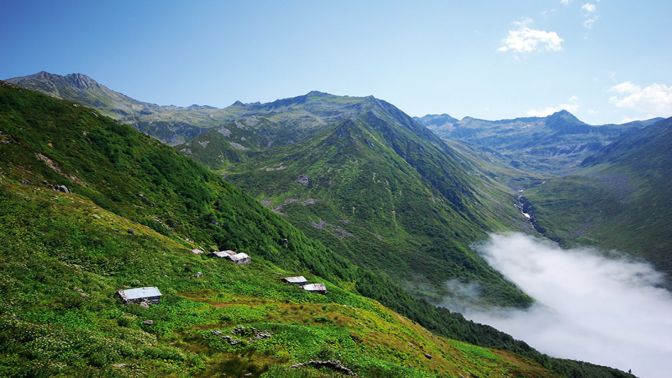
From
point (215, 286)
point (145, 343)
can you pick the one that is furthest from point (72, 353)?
point (215, 286)

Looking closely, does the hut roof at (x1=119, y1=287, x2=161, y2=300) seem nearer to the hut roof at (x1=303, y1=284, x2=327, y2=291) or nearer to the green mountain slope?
the green mountain slope

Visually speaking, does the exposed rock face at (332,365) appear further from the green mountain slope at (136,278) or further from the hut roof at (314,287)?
the hut roof at (314,287)

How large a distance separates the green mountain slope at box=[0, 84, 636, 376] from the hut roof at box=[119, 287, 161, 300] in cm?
136

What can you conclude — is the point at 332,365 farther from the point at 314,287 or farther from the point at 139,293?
the point at 314,287

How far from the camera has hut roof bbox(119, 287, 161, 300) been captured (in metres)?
37.8

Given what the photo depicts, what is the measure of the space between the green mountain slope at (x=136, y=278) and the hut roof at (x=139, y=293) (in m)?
1.36

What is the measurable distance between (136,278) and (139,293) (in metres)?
6.28

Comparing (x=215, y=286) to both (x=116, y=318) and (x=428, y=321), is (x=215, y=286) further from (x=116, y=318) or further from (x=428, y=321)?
(x=428, y=321)

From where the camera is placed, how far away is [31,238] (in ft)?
138

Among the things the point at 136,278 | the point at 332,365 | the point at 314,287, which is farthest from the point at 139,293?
the point at 314,287

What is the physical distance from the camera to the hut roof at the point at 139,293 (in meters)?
37.8

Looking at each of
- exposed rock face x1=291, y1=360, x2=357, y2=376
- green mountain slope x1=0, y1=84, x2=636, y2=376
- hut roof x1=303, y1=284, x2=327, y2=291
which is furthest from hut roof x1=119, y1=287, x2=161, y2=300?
hut roof x1=303, y1=284, x2=327, y2=291

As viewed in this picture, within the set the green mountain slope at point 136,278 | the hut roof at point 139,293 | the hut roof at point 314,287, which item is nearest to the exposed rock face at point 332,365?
the green mountain slope at point 136,278

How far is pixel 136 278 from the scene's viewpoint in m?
44.6
